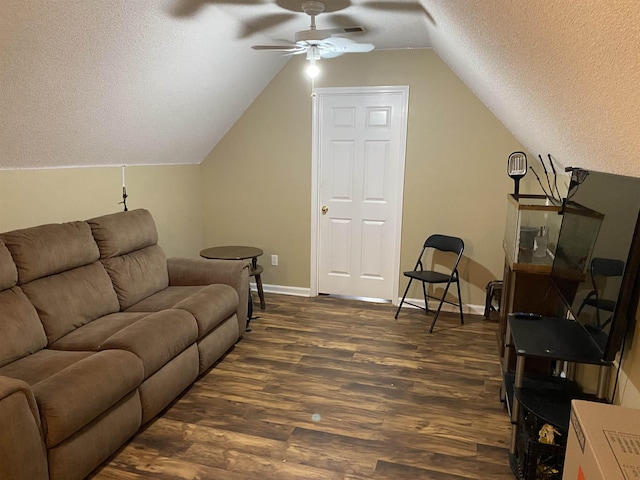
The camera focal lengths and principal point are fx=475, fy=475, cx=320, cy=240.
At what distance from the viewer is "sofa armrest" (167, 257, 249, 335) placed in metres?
3.62

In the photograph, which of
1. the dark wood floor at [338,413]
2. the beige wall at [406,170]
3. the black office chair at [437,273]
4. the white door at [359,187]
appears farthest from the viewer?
the white door at [359,187]

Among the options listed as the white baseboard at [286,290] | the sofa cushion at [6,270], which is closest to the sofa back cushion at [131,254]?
the sofa cushion at [6,270]

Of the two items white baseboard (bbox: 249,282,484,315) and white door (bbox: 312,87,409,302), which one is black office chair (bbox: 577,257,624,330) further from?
white door (bbox: 312,87,409,302)

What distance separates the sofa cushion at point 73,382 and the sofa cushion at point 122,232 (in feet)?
2.80

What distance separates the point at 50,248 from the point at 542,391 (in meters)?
2.70

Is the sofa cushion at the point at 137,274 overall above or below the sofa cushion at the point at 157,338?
above

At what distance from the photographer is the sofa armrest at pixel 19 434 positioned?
174 cm

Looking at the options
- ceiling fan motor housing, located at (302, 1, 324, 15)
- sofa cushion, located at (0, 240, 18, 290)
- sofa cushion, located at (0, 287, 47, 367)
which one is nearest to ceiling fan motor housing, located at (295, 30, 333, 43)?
ceiling fan motor housing, located at (302, 1, 324, 15)

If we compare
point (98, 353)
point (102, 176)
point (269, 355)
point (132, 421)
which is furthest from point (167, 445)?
point (102, 176)

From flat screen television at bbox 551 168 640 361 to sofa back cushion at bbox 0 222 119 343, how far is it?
266cm

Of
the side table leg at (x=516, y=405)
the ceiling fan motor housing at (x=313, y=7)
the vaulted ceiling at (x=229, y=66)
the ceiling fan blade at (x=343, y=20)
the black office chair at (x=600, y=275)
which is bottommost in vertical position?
the side table leg at (x=516, y=405)

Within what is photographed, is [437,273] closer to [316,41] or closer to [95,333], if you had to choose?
[316,41]

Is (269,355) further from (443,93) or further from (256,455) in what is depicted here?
(443,93)

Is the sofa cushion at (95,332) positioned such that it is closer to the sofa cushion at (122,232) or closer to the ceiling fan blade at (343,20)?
the sofa cushion at (122,232)
